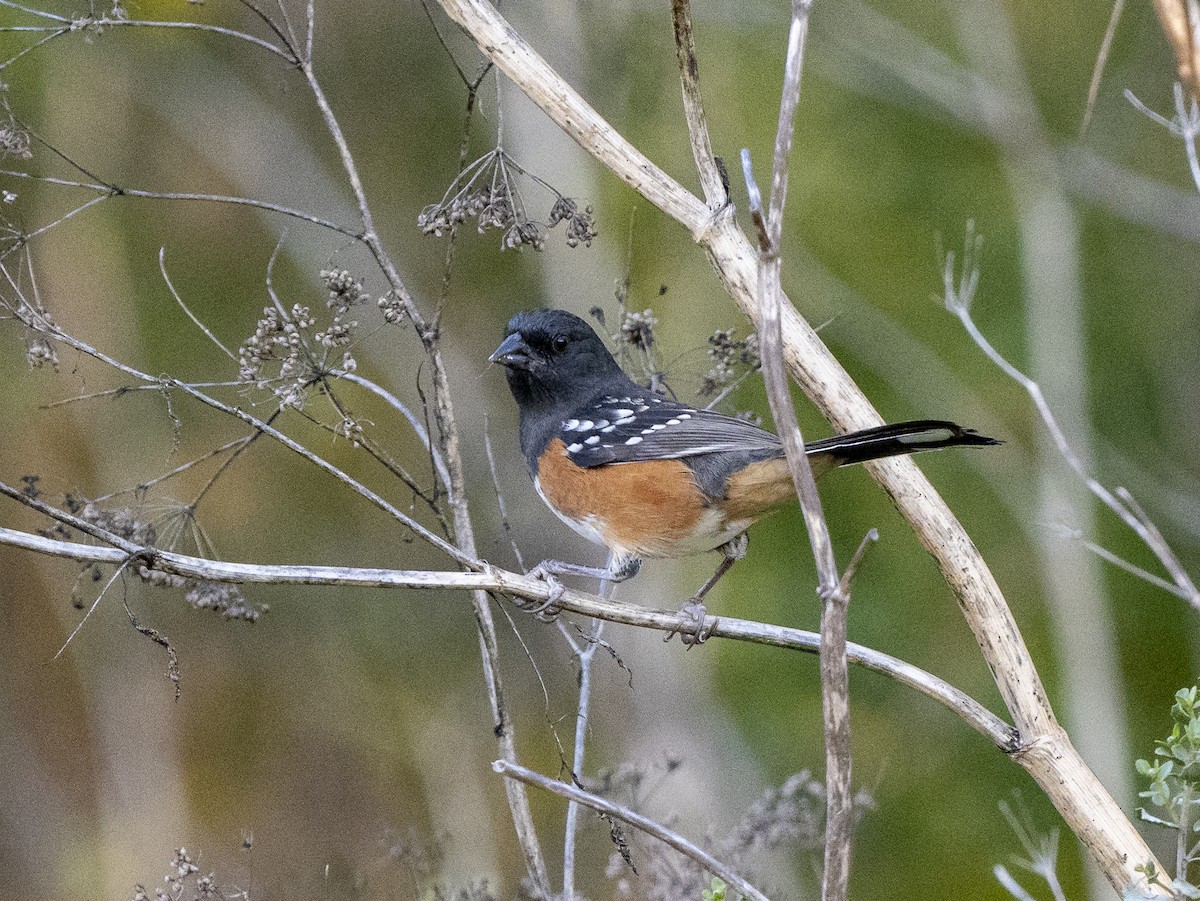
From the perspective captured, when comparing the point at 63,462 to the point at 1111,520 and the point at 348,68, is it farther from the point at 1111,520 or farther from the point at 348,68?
the point at 1111,520

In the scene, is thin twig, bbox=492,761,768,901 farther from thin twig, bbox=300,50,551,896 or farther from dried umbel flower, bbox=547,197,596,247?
dried umbel flower, bbox=547,197,596,247

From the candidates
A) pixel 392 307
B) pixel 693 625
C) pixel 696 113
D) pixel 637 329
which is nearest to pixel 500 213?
pixel 392 307

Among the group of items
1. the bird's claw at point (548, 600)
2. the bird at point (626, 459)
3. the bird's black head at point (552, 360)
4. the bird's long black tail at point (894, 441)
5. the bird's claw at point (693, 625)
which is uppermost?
the bird's black head at point (552, 360)

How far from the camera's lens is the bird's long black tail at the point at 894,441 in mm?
1816

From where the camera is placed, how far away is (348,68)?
596 cm

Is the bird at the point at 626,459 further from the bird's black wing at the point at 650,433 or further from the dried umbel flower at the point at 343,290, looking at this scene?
the dried umbel flower at the point at 343,290

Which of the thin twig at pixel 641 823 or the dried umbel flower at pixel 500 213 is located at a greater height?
the dried umbel flower at pixel 500 213

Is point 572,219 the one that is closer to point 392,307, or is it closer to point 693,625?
point 392,307

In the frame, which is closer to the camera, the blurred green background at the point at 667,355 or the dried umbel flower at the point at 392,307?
the dried umbel flower at the point at 392,307

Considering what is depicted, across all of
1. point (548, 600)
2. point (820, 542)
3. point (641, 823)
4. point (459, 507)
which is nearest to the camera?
point (820, 542)

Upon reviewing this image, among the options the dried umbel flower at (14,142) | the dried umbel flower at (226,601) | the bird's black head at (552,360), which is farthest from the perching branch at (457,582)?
the bird's black head at (552,360)

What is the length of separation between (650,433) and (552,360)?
0.47 meters

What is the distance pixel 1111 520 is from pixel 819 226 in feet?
6.54

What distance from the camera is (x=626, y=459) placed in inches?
112
